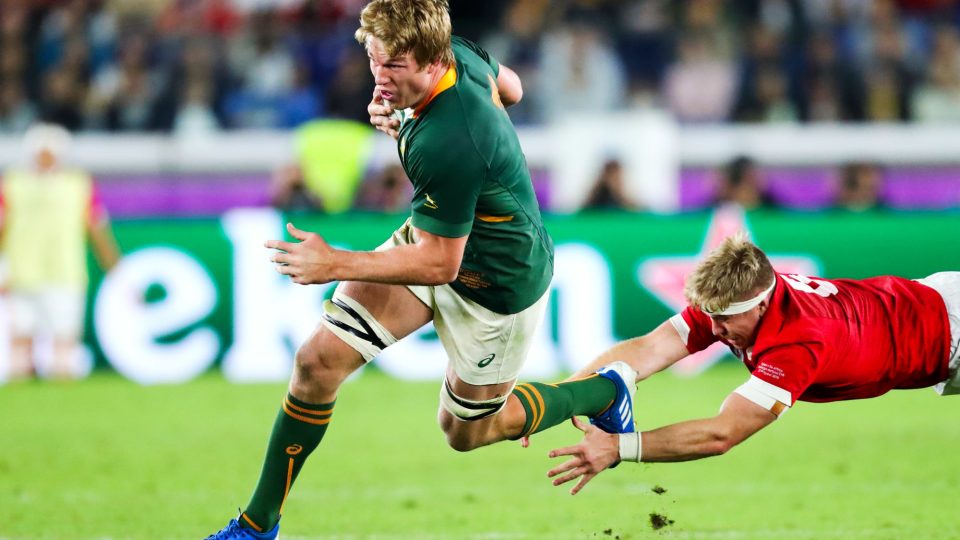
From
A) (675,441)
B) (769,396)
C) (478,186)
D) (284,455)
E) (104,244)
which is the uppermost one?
(478,186)

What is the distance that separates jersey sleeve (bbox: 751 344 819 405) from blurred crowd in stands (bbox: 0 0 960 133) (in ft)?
34.7

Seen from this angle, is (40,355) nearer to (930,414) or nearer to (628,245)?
(628,245)

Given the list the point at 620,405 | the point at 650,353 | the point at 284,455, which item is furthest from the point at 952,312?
the point at 284,455

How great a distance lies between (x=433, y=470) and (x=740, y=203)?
18.0 ft

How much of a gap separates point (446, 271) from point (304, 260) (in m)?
0.59

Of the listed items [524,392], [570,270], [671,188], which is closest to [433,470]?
[524,392]

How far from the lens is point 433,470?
8625 millimetres

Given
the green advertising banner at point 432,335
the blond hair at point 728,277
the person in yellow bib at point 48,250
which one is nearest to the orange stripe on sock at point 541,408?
the blond hair at point 728,277

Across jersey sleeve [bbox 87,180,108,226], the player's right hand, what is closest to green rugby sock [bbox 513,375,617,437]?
the player's right hand

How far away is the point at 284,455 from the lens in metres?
5.96

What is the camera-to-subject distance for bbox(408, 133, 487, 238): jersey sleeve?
5.30m

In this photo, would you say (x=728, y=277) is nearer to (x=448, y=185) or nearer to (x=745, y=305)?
(x=745, y=305)

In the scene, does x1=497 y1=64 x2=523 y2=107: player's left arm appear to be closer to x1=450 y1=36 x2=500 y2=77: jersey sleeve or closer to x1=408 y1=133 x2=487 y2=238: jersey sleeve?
x1=450 y1=36 x2=500 y2=77: jersey sleeve

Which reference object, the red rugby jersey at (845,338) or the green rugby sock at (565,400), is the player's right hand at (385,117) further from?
the red rugby jersey at (845,338)
